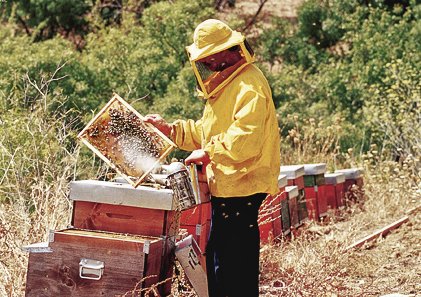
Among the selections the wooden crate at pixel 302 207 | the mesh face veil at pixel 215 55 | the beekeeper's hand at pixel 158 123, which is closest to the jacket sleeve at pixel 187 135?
the beekeeper's hand at pixel 158 123

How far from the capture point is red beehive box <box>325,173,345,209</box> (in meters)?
8.23

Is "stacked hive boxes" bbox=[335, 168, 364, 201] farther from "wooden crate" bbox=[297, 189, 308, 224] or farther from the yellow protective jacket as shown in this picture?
the yellow protective jacket

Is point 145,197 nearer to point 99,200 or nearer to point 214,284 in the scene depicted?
point 99,200

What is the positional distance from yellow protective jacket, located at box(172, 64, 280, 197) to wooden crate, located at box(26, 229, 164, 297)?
0.53 metres

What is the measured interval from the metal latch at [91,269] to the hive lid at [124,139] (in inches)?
20.7

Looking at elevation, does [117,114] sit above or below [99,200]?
above

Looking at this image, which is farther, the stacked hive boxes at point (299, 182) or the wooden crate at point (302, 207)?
the wooden crate at point (302, 207)

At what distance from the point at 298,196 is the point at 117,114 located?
3158 millimetres

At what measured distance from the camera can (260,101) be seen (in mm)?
4328

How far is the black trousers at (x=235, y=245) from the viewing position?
4.46m

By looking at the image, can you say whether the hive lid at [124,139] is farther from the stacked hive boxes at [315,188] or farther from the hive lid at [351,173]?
the hive lid at [351,173]

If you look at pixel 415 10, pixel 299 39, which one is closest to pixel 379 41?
pixel 415 10

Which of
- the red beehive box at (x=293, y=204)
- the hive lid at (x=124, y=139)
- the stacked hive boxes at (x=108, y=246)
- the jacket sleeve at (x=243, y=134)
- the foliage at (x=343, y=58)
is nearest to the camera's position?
the jacket sleeve at (x=243, y=134)

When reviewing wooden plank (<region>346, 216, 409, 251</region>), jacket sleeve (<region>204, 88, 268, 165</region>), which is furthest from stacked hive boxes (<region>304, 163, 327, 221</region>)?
jacket sleeve (<region>204, 88, 268, 165</region>)
